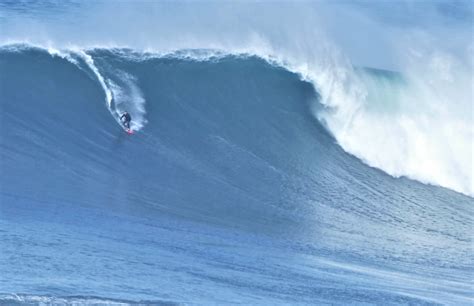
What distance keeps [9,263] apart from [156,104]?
10775mm

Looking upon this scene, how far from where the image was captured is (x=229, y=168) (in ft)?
85.5

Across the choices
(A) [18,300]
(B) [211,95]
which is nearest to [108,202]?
(A) [18,300]

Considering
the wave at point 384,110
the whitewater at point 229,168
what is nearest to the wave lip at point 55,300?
the whitewater at point 229,168

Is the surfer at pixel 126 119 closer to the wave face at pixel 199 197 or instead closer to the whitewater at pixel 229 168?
the wave face at pixel 199 197

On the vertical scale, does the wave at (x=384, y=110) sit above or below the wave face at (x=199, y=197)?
above

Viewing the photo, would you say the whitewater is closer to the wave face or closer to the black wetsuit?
the wave face

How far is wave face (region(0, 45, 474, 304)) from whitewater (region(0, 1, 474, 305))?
6 cm

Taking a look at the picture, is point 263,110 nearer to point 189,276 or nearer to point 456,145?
point 456,145

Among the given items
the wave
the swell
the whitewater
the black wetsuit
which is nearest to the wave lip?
the whitewater

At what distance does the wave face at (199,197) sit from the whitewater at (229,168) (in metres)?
0.06

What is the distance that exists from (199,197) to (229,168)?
2.12m

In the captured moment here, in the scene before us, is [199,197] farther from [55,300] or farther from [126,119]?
[55,300]

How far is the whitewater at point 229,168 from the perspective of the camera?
19891mm

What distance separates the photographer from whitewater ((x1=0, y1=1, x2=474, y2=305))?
19.9 m
